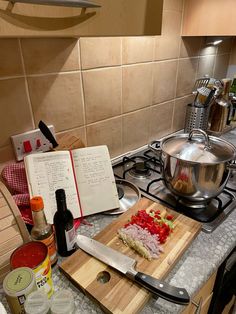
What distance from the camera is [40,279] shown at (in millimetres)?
491

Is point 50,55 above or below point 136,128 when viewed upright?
above

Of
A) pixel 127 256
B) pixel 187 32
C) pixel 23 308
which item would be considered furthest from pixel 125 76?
pixel 23 308

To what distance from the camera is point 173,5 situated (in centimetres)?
108

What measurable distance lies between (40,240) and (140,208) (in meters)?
0.33

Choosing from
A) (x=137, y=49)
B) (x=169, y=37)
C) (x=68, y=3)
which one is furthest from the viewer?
(x=169, y=37)

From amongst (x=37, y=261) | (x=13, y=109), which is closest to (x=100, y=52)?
(x=13, y=109)

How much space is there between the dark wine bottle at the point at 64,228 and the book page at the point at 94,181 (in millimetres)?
138

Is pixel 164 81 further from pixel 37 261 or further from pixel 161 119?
pixel 37 261

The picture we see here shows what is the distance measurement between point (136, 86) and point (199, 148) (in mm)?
431

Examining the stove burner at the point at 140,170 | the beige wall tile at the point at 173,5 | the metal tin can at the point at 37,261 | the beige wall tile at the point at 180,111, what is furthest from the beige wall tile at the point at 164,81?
the metal tin can at the point at 37,261

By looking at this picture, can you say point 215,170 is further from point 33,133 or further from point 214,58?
point 214,58

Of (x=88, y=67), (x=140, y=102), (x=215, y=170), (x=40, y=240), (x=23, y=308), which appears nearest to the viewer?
(x=23, y=308)

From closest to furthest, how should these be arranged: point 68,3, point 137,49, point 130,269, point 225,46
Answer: point 68,3, point 130,269, point 137,49, point 225,46

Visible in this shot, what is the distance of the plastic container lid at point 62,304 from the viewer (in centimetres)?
44
